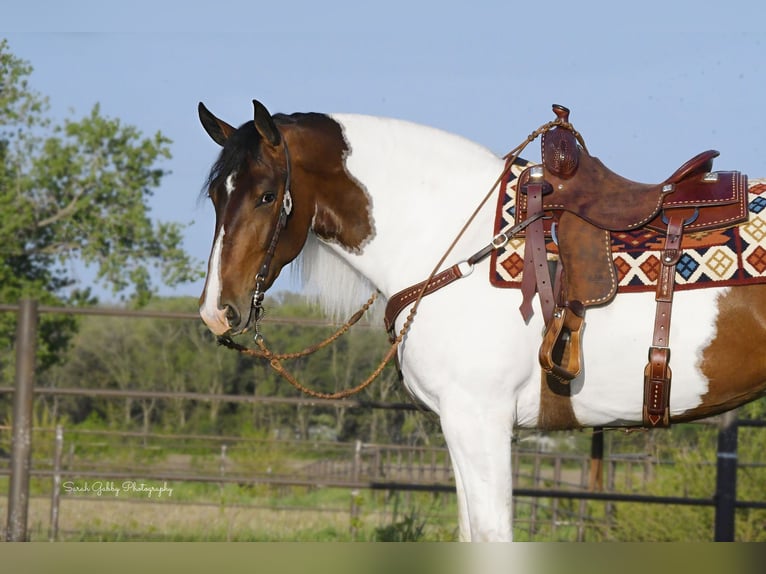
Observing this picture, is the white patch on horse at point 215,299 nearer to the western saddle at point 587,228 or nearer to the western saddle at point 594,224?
the western saddle at point 587,228

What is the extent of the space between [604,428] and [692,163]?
95 cm

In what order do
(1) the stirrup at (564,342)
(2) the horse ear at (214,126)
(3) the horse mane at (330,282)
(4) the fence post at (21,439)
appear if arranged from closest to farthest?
1. (1) the stirrup at (564,342)
2. (2) the horse ear at (214,126)
3. (3) the horse mane at (330,282)
4. (4) the fence post at (21,439)

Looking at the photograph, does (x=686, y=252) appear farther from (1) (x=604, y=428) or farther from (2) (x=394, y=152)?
(2) (x=394, y=152)

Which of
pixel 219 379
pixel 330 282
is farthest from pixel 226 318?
pixel 219 379

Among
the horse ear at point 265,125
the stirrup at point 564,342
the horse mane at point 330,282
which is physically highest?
the horse ear at point 265,125

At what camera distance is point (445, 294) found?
274cm

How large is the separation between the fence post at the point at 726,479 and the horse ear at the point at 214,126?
323cm

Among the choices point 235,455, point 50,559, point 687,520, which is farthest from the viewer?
point 235,455

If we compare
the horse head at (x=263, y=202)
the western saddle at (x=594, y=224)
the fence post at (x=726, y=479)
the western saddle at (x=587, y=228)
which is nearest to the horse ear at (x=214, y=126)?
the horse head at (x=263, y=202)

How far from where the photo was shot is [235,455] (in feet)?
33.4

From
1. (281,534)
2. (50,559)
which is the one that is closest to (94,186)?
(281,534)

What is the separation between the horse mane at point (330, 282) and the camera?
10.2ft

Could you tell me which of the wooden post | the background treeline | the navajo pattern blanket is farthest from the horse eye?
Result: the wooden post

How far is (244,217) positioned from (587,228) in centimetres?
112
